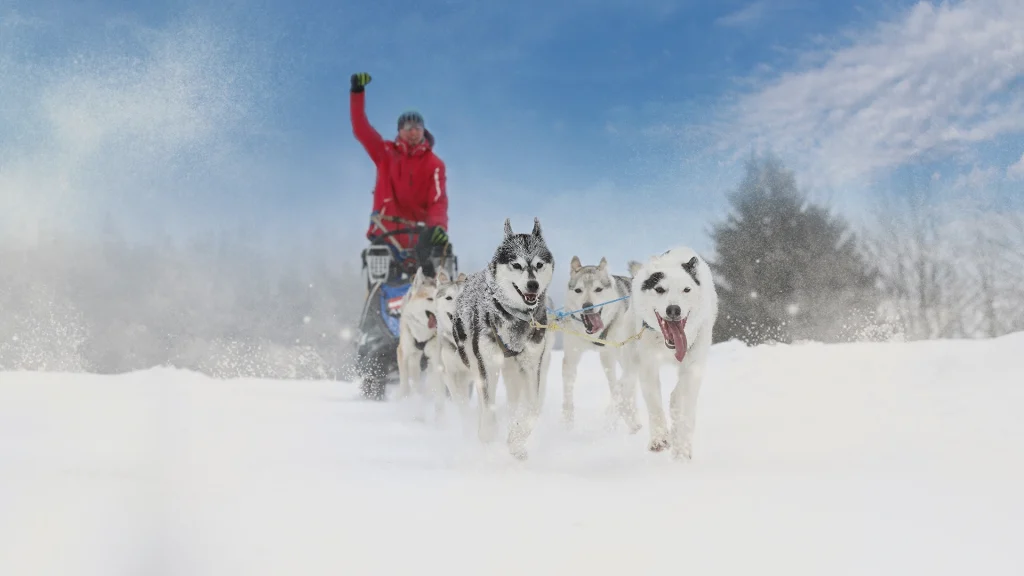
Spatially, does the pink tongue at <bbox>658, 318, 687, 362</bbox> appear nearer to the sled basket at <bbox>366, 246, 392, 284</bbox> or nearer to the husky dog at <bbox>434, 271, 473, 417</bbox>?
the husky dog at <bbox>434, 271, 473, 417</bbox>

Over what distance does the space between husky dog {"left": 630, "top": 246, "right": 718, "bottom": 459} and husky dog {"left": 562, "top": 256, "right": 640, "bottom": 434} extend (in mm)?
1471

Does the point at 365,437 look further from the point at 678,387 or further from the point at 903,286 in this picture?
the point at 903,286

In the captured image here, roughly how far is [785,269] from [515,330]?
13.0 metres

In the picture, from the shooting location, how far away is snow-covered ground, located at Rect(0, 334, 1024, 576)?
229 centimetres

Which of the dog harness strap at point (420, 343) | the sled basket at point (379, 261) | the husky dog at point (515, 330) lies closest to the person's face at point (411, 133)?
the sled basket at point (379, 261)

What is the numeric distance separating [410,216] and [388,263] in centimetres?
66

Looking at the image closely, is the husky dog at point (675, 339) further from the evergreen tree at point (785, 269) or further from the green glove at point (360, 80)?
the evergreen tree at point (785, 269)

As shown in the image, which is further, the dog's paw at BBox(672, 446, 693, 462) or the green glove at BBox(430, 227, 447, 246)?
the green glove at BBox(430, 227, 447, 246)

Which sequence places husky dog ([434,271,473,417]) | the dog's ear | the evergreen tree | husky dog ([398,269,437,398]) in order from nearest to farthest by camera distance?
the dog's ear < husky dog ([434,271,473,417]) < husky dog ([398,269,437,398]) < the evergreen tree

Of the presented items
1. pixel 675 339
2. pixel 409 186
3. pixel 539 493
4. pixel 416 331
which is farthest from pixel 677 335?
pixel 409 186

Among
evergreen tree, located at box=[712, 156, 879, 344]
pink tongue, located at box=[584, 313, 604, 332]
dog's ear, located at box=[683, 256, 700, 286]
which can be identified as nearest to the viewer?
dog's ear, located at box=[683, 256, 700, 286]

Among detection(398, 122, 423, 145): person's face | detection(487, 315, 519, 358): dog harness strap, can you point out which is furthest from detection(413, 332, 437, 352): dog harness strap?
detection(487, 315, 519, 358): dog harness strap

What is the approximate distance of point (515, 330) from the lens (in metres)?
4.14

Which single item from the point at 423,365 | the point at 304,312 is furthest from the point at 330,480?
the point at 304,312
